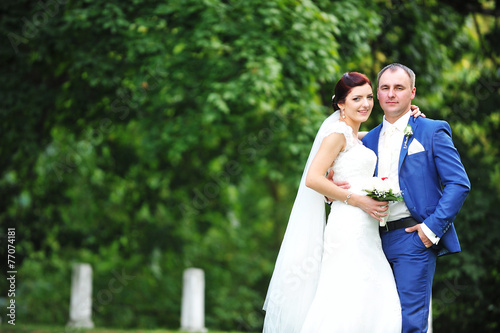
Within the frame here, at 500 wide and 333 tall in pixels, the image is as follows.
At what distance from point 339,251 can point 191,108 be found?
583cm

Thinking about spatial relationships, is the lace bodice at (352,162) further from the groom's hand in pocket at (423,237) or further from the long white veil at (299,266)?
the groom's hand in pocket at (423,237)

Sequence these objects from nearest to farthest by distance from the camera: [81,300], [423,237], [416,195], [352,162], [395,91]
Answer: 1. [423,237]
2. [416,195]
3. [395,91]
4. [352,162]
5. [81,300]

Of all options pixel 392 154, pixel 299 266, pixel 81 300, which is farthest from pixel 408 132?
pixel 81 300

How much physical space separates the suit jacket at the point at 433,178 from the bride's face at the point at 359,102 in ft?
1.19

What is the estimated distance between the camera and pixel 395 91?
13.6 feet

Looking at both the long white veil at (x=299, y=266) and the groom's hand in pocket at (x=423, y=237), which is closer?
the groom's hand in pocket at (x=423, y=237)

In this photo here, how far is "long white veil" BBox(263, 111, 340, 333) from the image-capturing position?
4.30 metres

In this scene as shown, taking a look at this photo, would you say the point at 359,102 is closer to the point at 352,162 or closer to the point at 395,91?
the point at 395,91

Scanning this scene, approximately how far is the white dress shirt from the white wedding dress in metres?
0.08

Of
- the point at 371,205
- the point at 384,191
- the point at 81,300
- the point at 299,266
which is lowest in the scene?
A: the point at 81,300

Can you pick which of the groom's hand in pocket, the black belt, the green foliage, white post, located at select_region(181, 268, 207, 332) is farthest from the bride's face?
white post, located at select_region(181, 268, 207, 332)

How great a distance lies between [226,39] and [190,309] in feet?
13.0

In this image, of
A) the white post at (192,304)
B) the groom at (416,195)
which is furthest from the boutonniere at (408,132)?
the white post at (192,304)

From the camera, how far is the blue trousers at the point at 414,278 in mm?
3874
